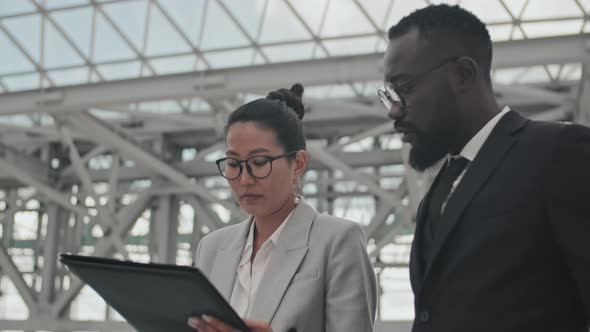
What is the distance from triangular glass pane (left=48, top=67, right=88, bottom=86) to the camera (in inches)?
953

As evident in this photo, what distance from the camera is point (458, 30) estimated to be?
3695mm

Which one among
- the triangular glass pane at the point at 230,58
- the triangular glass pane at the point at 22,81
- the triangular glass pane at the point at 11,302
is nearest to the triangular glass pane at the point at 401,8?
the triangular glass pane at the point at 230,58

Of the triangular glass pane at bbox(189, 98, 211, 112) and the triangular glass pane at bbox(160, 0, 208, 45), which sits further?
the triangular glass pane at bbox(189, 98, 211, 112)

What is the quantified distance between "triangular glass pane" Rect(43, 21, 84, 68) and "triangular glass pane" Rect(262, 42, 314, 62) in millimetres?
6532

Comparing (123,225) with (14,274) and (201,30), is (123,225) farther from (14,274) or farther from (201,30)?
(201,30)

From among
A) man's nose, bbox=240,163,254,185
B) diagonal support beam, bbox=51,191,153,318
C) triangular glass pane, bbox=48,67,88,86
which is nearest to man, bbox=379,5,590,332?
man's nose, bbox=240,163,254,185

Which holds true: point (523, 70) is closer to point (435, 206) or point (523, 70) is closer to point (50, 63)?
point (50, 63)

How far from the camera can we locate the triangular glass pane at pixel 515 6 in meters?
19.2

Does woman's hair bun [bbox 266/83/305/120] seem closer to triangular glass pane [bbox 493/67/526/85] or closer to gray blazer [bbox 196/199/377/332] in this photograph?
gray blazer [bbox 196/199/377/332]

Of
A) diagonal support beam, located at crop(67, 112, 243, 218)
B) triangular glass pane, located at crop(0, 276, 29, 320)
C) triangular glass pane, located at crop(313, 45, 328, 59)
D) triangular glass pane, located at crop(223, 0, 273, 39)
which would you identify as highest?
triangular glass pane, located at crop(223, 0, 273, 39)

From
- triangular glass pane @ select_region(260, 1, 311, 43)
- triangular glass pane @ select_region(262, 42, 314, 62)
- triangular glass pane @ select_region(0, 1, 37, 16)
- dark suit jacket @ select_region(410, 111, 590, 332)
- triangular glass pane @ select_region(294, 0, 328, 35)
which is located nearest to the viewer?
dark suit jacket @ select_region(410, 111, 590, 332)

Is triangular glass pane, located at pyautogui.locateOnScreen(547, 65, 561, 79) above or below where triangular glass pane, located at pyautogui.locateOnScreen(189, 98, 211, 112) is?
above

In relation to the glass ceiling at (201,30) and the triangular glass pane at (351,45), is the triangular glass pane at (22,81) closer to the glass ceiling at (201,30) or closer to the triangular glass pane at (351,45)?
the glass ceiling at (201,30)

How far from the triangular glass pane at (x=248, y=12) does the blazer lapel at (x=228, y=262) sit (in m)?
16.7
